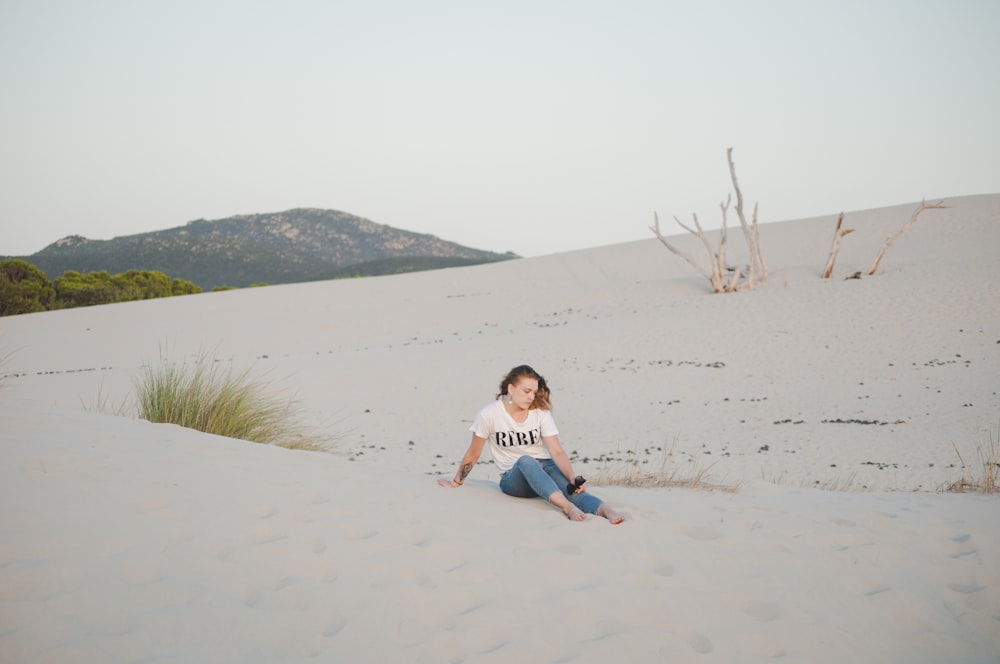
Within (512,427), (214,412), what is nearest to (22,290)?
(214,412)

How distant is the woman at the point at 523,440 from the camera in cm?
546

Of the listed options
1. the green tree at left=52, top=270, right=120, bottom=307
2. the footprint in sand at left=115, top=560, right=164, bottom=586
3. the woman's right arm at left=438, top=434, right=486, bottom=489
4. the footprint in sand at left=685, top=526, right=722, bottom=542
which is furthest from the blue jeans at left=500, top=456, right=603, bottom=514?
the green tree at left=52, top=270, right=120, bottom=307

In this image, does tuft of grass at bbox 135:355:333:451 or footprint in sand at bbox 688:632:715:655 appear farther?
tuft of grass at bbox 135:355:333:451

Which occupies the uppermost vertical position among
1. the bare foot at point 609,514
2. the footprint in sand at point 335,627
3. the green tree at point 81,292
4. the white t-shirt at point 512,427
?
the green tree at point 81,292

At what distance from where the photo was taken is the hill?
79.6 m

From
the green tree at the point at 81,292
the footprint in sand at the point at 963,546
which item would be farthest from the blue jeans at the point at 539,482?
the green tree at the point at 81,292

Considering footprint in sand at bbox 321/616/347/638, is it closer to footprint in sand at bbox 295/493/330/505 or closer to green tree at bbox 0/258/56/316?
footprint in sand at bbox 295/493/330/505

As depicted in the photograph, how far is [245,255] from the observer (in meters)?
86.6

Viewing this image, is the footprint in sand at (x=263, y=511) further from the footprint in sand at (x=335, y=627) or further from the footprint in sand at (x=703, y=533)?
the footprint in sand at (x=703, y=533)

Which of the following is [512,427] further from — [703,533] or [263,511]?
[263,511]

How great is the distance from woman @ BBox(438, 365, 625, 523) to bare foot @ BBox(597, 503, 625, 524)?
0.27m

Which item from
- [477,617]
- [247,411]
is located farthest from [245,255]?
[477,617]

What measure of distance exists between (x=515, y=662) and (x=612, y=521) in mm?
1740

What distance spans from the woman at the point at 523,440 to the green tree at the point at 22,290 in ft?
147
